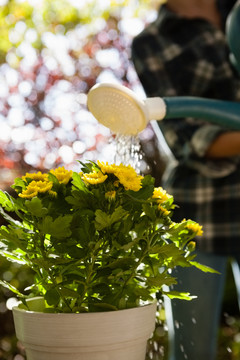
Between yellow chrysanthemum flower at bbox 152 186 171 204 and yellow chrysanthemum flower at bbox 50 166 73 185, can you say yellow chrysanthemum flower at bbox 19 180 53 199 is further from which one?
yellow chrysanthemum flower at bbox 152 186 171 204

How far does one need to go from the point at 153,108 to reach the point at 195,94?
78 centimetres

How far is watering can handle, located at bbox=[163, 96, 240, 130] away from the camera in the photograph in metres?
0.90

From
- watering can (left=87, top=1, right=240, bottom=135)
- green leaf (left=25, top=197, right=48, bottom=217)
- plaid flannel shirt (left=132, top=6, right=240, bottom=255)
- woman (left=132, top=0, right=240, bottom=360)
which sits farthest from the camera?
plaid flannel shirt (left=132, top=6, right=240, bottom=255)

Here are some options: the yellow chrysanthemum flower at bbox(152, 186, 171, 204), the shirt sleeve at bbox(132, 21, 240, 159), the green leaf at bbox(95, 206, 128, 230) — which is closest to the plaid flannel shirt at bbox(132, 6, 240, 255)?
the shirt sleeve at bbox(132, 21, 240, 159)

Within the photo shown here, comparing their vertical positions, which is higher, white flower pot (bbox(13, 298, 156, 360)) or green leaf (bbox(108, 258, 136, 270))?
green leaf (bbox(108, 258, 136, 270))

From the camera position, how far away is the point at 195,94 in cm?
162

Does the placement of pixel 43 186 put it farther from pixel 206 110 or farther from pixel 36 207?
pixel 206 110

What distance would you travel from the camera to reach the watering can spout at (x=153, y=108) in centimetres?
88

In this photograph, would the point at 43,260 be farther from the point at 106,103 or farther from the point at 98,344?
the point at 106,103

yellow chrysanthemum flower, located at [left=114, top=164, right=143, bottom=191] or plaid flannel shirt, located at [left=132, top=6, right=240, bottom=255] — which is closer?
yellow chrysanthemum flower, located at [left=114, top=164, right=143, bottom=191]

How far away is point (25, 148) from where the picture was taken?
13.4 ft

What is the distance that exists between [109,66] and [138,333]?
4026 mm

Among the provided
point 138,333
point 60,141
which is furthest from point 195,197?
point 60,141

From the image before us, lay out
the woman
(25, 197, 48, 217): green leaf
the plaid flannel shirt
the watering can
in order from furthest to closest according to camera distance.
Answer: the plaid flannel shirt → the woman → the watering can → (25, 197, 48, 217): green leaf
